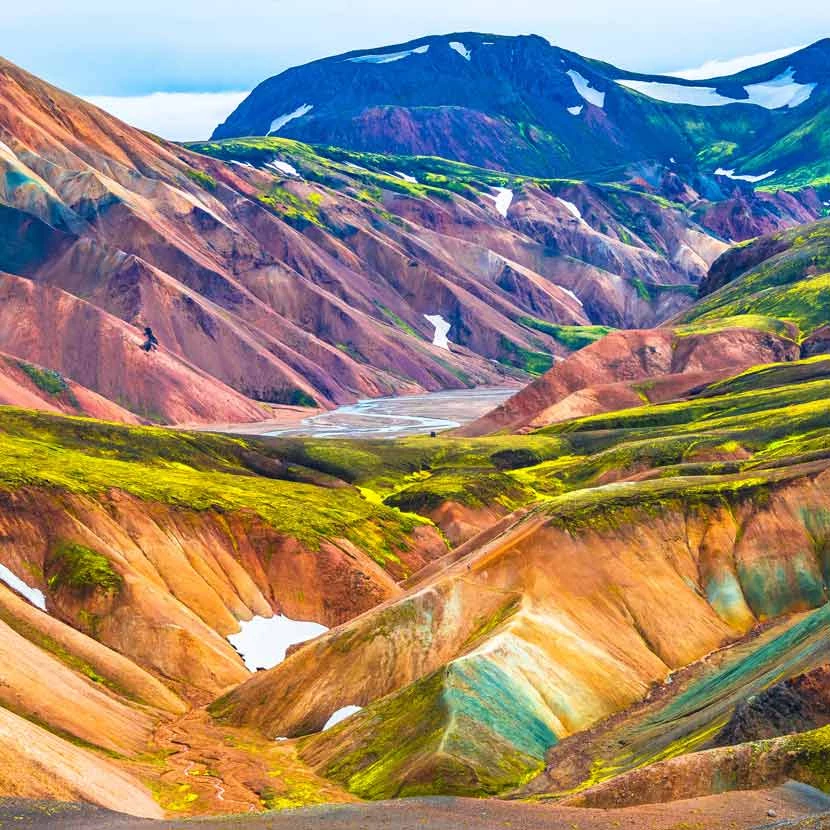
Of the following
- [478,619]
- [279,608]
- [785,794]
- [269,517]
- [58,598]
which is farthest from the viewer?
[269,517]

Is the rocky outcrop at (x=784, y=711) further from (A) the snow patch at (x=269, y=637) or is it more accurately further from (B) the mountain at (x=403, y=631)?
(A) the snow patch at (x=269, y=637)

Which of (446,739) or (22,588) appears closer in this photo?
(446,739)

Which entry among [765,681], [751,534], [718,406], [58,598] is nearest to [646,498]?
[751,534]

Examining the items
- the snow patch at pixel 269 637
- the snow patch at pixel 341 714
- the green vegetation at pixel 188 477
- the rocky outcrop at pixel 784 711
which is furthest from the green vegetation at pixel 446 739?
the green vegetation at pixel 188 477

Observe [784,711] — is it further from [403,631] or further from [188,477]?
[188,477]

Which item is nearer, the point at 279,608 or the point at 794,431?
the point at 279,608

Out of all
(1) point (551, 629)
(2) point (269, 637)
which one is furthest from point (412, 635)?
(2) point (269, 637)

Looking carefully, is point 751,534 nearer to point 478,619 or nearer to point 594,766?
point 478,619
